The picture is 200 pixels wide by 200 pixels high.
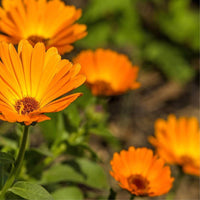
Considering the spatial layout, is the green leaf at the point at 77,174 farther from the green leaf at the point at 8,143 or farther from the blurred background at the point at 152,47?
the blurred background at the point at 152,47

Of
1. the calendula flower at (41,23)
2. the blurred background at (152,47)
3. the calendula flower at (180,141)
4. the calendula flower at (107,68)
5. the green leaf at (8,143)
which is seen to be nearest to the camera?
the calendula flower at (41,23)

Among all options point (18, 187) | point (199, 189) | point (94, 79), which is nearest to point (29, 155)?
point (18, 187)

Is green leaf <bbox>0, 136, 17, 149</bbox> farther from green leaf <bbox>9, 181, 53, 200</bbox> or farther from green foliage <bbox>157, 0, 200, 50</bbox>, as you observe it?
green foliage <bbox>157, 0, 200, 50</bbox>

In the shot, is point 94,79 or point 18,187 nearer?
point 18,187

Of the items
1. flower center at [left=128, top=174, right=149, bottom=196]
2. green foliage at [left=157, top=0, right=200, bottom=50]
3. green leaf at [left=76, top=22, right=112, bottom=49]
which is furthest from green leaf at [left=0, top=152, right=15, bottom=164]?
green foliage at [left=157, top=0, right=200, bottom=50]

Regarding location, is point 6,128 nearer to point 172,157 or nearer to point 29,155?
point 29,155

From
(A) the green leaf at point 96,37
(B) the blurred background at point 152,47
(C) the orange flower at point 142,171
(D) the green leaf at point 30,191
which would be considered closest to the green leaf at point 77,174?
(C) the orange flower at point 142,171
